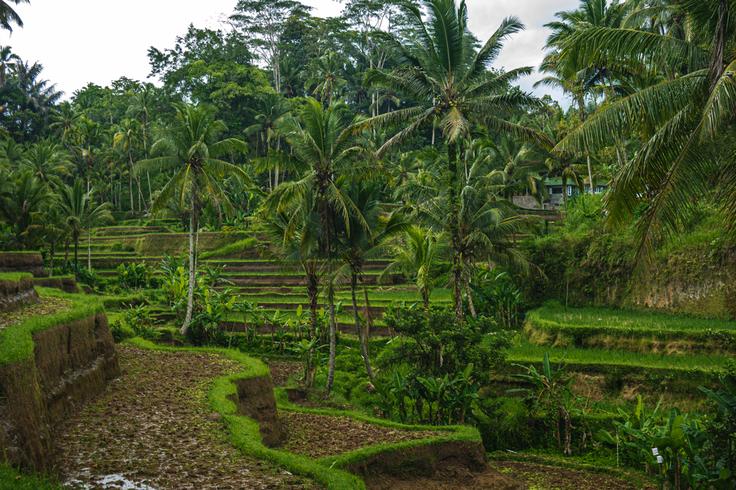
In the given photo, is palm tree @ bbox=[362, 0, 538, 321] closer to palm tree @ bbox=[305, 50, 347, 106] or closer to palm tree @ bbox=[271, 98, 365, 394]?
palm tree @ bbox=[271, 98, 365, 394]

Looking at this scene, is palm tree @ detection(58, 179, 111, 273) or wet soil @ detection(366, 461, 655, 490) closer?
wet soil @ detection(366, 461, 655, 490)

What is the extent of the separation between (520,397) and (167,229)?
32.2 m

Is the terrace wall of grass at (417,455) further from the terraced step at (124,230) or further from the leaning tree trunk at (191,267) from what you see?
the terraced step at (124,230)

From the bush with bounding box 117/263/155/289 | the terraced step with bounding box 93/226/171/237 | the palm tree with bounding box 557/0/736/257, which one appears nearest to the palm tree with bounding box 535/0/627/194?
the palm tree with bounding box 557/0/736/257

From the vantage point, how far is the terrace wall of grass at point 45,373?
A: 724 cm

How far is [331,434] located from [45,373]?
5727 millimetres

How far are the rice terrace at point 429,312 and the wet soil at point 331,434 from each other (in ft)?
0.29

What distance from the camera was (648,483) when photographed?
12.5 metres

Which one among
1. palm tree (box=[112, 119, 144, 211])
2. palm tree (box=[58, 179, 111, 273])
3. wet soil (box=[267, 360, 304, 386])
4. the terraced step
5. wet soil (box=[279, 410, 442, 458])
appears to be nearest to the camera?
wet soil (box=[279, 410, 442, 458])

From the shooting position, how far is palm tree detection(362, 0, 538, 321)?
1711cm

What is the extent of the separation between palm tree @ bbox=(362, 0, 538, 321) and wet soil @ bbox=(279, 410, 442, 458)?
15.4ft

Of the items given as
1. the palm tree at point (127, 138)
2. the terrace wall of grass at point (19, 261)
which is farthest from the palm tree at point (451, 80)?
the palm tree at point (127, 138)

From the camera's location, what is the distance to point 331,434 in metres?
12.7

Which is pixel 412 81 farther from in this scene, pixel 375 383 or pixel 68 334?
pixel 68 334
